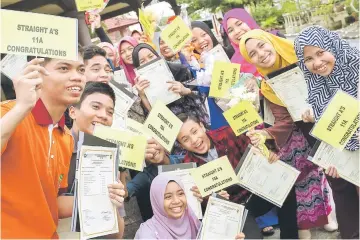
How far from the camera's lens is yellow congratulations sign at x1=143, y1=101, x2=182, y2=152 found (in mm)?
2496

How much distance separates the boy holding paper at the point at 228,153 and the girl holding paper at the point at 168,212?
0.41 meters

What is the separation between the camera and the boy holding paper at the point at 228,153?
112 inches

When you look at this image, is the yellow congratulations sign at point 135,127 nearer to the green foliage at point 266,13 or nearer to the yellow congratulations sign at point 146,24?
the yellow congratulations sign at point 146,24

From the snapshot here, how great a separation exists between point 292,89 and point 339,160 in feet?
1.83

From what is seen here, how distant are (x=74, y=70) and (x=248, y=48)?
1.36 m

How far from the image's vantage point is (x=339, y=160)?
91.9 inches

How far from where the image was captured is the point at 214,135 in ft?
9.73

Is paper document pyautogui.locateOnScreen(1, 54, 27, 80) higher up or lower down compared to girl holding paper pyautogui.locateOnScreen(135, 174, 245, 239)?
higher up

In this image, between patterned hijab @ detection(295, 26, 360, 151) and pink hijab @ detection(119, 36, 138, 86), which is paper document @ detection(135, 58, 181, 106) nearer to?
pink hijab @ detection(119, 36, 138, 86)

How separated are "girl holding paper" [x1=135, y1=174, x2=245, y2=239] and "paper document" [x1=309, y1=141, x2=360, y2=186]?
781 mm

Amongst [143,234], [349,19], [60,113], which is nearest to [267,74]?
[143,234]

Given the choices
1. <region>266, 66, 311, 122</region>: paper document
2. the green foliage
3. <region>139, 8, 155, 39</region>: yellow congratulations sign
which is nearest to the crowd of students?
<region>266, 66, 311, 122</region>: paper document

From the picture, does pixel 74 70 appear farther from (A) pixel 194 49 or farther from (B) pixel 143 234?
(A) pixel 194 49

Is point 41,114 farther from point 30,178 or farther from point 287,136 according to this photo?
point 287,136
